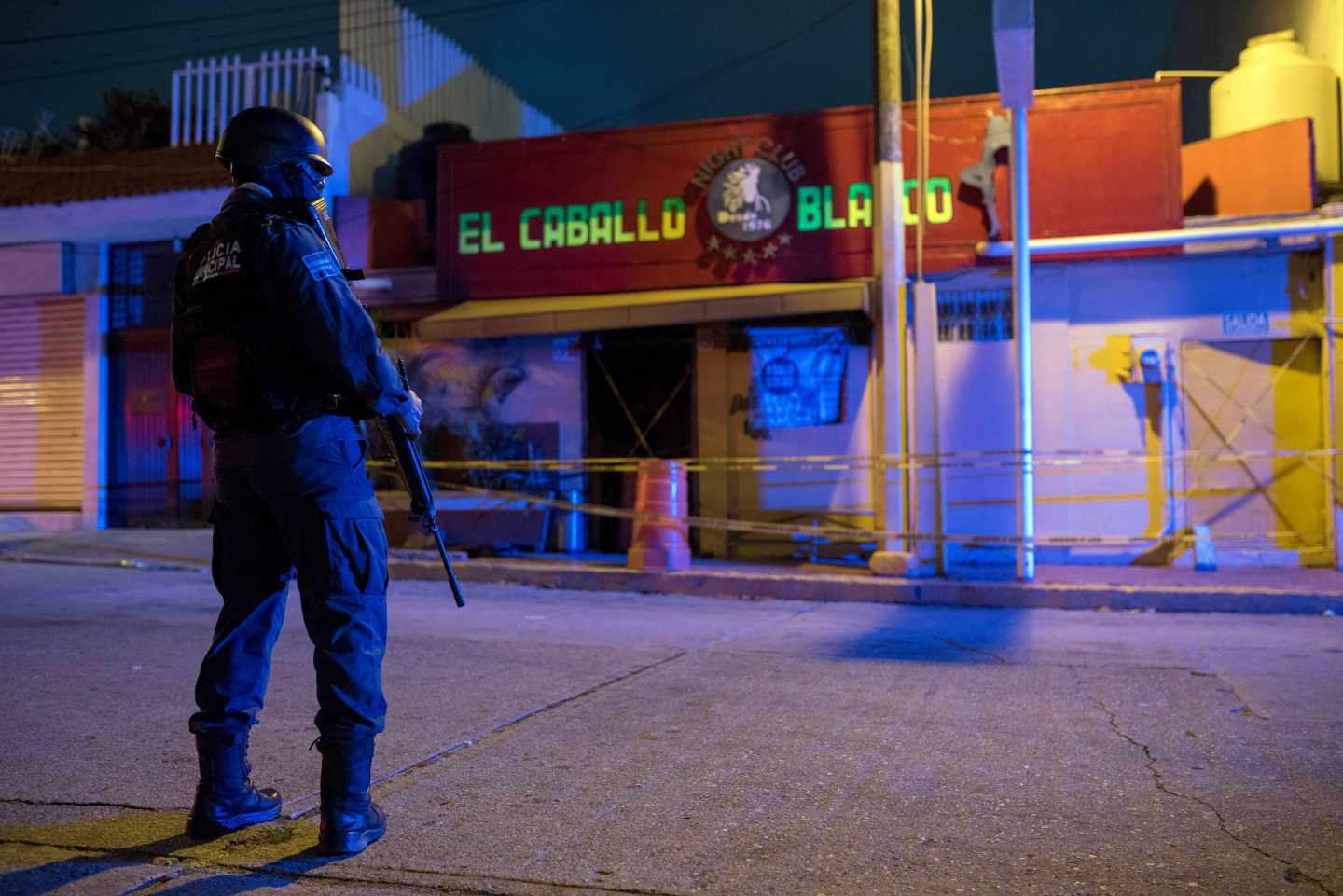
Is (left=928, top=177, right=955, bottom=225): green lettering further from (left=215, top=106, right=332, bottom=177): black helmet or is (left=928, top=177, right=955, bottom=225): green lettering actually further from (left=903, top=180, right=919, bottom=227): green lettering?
(left=215, top=106, right=332, bottom=177): black helmet

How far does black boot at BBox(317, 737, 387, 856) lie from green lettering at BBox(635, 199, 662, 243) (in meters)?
10.8

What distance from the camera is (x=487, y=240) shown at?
1385 centimetres

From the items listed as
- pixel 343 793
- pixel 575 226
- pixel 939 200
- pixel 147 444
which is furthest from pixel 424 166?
pixel 343 793

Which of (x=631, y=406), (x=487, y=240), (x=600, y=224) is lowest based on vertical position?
(x=631, y=406)

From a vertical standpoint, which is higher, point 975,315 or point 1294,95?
point 1294,95

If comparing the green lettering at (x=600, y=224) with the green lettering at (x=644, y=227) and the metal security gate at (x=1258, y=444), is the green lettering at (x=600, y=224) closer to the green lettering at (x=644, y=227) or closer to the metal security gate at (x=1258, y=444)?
the green lettering at (x=644, y=227)

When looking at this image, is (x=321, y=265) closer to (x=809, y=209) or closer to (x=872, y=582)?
(x=872, y=582)

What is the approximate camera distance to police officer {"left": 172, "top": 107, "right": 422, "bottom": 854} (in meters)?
2.88

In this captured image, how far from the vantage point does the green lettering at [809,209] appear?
1270 centimetres

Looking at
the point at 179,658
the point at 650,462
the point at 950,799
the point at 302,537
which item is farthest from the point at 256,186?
the point at 650,462

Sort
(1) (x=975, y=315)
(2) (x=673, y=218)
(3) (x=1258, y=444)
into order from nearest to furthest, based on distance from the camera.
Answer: (3) (x=1258, y=444) < (1) (x=975, y=315) < (2) (x=673, y=218)

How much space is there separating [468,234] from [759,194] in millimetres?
3657

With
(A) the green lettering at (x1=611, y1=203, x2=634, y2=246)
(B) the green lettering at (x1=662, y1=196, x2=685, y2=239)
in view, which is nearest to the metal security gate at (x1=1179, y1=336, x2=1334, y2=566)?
(B) the green lettering at (x1=662, y1=196, x2=685, y2=239)

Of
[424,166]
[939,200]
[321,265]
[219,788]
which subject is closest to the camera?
[321,265]
